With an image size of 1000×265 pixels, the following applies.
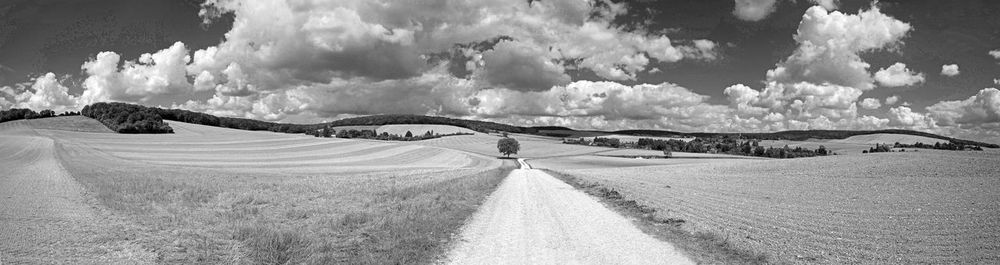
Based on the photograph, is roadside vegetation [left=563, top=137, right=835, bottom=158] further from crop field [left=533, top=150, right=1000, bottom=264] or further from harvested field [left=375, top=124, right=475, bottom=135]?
crop field [left=533, top=150, right=1000, bottom=264]

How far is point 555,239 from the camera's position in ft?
41.7

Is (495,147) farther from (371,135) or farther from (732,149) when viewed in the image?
(732,149)

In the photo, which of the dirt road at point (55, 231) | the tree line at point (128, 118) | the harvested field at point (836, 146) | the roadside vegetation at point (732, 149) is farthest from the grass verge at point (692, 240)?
the harvested field at point (836, 146)

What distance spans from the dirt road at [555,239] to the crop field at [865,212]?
2222 millimetres

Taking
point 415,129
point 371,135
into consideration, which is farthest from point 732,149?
point 371,135

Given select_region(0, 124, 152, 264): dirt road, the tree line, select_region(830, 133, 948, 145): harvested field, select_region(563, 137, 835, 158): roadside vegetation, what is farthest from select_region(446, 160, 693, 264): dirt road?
select_region(830, 133, 948, 145): harvested field

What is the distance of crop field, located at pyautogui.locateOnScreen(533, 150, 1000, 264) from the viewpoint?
11266 millimetres

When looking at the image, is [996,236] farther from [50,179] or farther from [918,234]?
[50,179]

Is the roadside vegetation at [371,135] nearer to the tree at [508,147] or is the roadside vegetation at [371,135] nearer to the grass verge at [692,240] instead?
the tree at [508,147]

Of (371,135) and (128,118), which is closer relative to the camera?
(128,118)

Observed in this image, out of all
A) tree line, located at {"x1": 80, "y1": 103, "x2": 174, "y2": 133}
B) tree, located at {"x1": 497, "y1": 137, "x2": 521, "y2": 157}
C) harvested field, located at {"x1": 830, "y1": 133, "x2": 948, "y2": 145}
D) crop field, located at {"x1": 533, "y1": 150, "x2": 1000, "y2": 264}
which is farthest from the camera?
harvested field, located at {"x1": 830, "y1": 133, "x2": 948, "y2": 145}

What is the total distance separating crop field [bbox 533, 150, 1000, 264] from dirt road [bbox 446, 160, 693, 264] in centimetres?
222

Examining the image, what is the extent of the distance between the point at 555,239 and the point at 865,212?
12.5 m

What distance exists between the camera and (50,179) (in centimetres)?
2619
